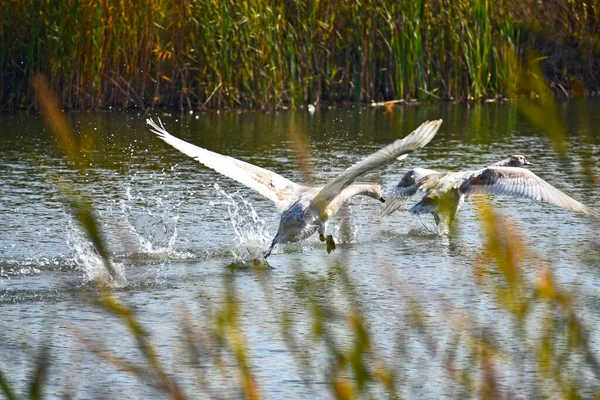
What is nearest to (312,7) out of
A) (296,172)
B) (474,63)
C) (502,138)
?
(474,63)

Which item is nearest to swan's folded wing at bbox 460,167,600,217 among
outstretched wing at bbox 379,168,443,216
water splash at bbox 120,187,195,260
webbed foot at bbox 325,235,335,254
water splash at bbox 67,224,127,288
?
outstretched wing at bbox 379,168,443,216

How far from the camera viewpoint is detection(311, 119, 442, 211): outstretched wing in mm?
5389

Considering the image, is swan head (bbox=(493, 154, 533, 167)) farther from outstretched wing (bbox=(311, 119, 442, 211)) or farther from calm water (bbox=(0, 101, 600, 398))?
outstretched wing (bbox=(311, 119, 442, 211))

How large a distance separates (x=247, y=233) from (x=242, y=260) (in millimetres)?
683

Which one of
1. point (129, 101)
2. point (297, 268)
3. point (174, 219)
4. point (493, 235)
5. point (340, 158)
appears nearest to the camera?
point (493, 235)

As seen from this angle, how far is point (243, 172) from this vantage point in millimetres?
8078

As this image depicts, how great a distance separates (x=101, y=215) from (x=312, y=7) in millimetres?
9193

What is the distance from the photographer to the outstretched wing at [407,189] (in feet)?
30.1

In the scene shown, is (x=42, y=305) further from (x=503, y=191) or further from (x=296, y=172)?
(x=296, y=172)

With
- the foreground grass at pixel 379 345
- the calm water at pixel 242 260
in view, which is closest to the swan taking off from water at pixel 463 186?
the calm water at pixel 242 260

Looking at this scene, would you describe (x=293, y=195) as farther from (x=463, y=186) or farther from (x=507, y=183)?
(x=507, y=183)

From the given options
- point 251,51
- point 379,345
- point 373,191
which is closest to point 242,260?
point 373,191

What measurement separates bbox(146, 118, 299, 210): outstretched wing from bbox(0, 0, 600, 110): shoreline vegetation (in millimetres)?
9268

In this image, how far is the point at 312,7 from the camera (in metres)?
18.4
